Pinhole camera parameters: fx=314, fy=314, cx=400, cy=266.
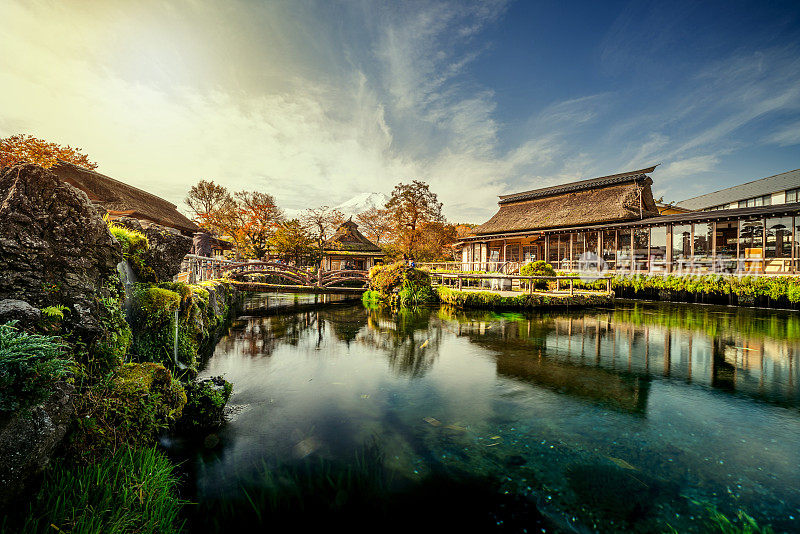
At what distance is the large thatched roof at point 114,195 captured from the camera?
1934 centimetres

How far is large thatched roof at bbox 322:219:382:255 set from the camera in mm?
33062

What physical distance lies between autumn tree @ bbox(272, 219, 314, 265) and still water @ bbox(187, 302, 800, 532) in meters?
18.8

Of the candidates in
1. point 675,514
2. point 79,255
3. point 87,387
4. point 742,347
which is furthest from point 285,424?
point 742,347

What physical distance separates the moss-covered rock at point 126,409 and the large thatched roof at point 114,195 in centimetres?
2011

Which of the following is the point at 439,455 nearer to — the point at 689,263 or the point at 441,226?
the point at 689,263

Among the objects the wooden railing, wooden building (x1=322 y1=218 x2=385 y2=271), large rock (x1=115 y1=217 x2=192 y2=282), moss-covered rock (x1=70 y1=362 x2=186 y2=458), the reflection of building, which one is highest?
the reflection of building

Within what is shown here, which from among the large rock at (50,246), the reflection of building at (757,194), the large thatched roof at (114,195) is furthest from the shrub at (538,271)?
the reflection of building at (757,194)

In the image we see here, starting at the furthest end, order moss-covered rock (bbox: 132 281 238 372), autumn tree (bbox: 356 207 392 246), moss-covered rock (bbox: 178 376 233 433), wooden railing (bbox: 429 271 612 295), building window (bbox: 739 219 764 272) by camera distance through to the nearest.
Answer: autumn tree (bbox: 356 207 392 246) → building window (bbox: 739 219 764 272) → wooden railing (bbox: 429 271 612 295) → moss-covered rock (bbox: 132 281 238 372) → moss-covered rock (bbox: 178 376 233 433)

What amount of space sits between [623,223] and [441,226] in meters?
16.5

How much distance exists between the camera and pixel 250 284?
18.7 meters

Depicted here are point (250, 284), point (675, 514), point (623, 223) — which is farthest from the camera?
point (623, 223)

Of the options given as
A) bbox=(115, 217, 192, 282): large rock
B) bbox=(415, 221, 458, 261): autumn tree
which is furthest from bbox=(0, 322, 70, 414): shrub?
bbox=(415, 221, 458, 261): autumn tree

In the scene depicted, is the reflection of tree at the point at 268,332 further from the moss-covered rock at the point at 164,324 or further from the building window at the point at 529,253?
the building window at the point at 529,253

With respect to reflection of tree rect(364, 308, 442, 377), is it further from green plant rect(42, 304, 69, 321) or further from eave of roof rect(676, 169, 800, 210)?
eave of roof rect(676, 169, 800, 210)
